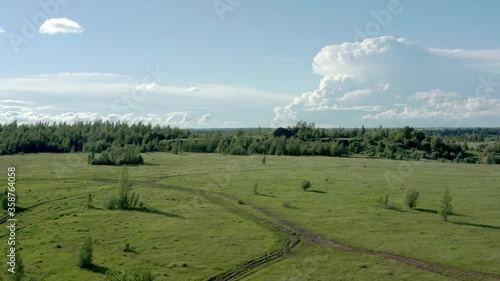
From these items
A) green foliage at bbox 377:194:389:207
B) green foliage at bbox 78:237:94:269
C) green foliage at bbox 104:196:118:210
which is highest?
green foliage at bbox 377:194:389:207

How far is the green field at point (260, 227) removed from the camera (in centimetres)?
5038

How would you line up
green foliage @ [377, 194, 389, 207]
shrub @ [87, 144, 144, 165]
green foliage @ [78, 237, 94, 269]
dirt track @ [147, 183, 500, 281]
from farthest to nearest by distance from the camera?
shrub @ [87, 144, 144, 165] → green foliage @ [377, 194, 389, 207] → green foliage @ [78, 237, 94, 269] → dirt track @ [147, 183, 500, 281]

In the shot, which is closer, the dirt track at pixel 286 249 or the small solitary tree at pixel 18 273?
the small solitary tree at pixel 18 273

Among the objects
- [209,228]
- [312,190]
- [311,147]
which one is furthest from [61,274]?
[311,147]

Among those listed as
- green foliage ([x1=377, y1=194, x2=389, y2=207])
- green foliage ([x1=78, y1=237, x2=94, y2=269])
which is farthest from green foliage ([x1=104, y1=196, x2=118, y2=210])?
green foliage ([x1=377, y1=194, x2=389, y2=207])

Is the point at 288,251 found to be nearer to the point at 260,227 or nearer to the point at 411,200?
the point at 260,227

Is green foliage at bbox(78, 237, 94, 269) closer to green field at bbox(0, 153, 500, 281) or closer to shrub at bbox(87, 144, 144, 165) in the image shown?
green field at bbox(0, 153, 500, 281)

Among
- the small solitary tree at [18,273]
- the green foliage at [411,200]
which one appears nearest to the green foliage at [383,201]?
the green foliage at [411,200]

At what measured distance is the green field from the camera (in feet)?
165

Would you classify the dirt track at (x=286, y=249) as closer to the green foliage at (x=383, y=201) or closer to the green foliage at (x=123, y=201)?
the green foliage at (x=123, y=201)

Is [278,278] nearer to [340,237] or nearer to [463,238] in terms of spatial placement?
[340,237]

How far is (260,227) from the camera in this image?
66125 millimetres

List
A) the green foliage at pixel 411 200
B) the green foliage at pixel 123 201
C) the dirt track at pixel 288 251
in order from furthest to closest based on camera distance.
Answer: the green foliage at pixel 123 201 < the green foliage at pixel 411 200 < the dirt track at pixel 288 251

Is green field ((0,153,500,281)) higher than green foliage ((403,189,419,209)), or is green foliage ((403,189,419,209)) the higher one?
green foliage ((403,189,419,209))
